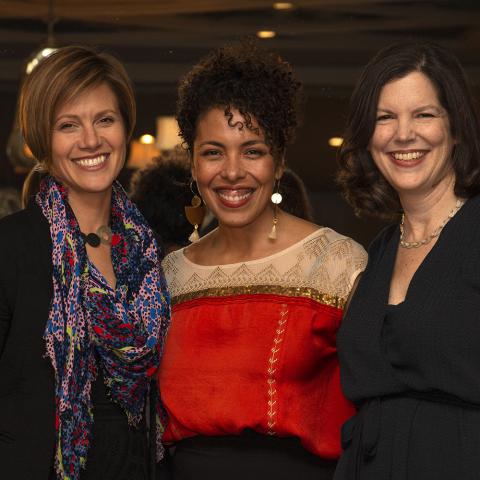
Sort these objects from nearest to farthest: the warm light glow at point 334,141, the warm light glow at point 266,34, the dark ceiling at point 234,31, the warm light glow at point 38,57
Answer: the warm light glow at point 38,57 < the dark ceiling at point 234,31 < the warm light glow at point 266,34 < the warm light glow at point 334,141

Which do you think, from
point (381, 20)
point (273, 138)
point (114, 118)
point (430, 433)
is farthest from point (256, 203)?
point (381, 20)

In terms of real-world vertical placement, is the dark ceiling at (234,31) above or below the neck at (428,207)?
above

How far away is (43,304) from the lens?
2842 millimetres

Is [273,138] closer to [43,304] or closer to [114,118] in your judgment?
[114,118]

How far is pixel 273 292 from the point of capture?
310 centimetres

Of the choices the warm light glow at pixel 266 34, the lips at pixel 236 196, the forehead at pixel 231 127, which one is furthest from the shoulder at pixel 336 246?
the warm light glow at pixel 266 34

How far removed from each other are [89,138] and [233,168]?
0.41 m

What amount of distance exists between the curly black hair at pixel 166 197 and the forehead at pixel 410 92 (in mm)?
1548

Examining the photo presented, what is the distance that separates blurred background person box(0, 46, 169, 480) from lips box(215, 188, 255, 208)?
0.85ft

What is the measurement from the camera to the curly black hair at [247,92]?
317 cm

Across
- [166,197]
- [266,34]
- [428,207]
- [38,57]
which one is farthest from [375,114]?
[266,34]

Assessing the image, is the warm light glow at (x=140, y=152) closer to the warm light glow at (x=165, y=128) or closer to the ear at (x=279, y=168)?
the warm light glow at (x=165, y=128)

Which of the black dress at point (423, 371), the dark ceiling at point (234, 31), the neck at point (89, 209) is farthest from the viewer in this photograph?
the dark ceiling at point (234, 31)

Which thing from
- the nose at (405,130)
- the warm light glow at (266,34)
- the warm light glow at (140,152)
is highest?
the warm light glow at (266,34)
